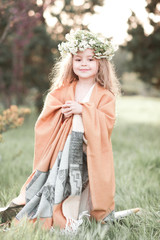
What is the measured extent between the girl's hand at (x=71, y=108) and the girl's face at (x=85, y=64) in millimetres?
279

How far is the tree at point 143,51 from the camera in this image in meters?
7.90

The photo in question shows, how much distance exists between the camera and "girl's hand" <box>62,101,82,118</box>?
2473 mm

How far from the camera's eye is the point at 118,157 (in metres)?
5.07

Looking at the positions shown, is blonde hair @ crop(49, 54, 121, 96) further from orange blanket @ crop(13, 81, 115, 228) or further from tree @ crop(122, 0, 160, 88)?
tree @ crop(122, 0, 160, 88)

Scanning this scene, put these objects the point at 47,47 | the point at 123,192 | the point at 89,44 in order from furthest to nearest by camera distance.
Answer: the point at 47,47 < the point at 123,192 < the point at 89,44

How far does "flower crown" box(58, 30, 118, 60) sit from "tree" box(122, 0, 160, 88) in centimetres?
529

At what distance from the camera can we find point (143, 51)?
852 cm

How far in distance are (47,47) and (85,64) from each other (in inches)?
343

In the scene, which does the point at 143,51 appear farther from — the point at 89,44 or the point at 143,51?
the point at 89,44

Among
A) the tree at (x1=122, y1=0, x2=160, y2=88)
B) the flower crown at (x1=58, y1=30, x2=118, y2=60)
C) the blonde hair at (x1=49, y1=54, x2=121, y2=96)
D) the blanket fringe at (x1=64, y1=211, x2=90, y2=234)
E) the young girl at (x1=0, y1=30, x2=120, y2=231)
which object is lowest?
the blanket fringe at (x1=64, y1=211, x2=90, y2=234)

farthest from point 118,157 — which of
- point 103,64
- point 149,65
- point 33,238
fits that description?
point 149,65

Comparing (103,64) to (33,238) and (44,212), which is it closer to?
(44,212)

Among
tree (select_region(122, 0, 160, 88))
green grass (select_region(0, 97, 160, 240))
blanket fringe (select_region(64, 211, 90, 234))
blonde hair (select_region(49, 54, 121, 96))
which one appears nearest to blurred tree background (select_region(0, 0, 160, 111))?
tree (select_region(122, 0, 160, 88))

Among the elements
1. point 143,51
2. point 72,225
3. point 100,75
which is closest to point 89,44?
point 100,75
